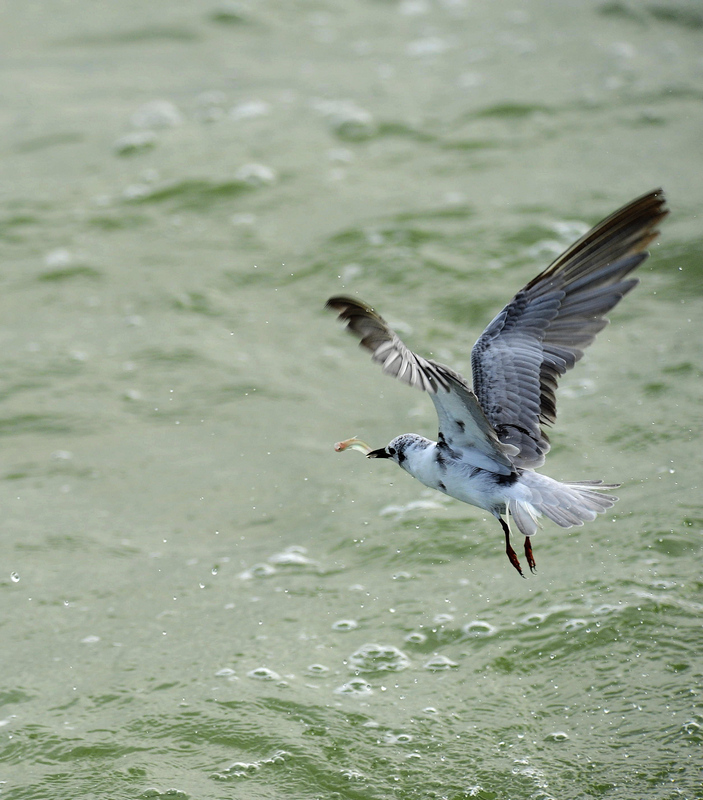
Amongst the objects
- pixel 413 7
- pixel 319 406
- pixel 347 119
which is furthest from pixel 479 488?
pixel 413 7

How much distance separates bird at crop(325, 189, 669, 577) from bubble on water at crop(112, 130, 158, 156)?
5.58 m

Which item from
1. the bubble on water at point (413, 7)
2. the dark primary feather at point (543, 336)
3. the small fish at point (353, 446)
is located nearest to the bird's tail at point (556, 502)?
the dark primary feather at point (543, 336)

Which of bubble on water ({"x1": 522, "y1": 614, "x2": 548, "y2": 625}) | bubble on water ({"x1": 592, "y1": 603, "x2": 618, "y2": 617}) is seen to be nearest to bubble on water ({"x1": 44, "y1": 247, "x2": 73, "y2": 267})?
bubble on water ({"x1": 522, "y1": 614, "x2": 548, "y2": 625})

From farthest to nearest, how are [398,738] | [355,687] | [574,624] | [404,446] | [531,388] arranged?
[574,624]
[355,687]
[398,738]
[404,446]
[531,388]

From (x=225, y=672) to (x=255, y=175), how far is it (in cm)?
499

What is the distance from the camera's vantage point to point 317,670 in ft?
16.5

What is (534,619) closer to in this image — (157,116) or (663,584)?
(663,584)

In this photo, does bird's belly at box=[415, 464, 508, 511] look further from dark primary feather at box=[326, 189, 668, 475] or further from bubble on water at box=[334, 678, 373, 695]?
bubble on water at box=[334, 678, 373, 695]

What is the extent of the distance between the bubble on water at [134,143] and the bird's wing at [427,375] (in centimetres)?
599

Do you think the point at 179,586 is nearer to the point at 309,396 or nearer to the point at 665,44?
the point at 309,396

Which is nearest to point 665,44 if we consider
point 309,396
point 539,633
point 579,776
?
point 309,396

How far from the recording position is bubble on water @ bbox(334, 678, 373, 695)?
4.91 m

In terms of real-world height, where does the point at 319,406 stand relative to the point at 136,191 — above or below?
below

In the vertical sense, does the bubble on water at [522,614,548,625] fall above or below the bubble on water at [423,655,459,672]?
above
